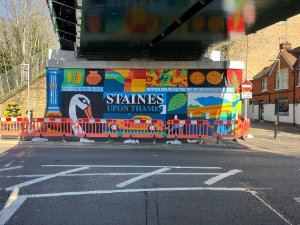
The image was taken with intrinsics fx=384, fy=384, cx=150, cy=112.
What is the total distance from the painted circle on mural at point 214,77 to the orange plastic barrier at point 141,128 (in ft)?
14.4

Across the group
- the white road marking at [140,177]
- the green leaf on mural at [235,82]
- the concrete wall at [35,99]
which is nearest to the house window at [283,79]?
the green leaf on mural at [235,82]

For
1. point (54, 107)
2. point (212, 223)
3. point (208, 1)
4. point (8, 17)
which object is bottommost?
point (212, 223)

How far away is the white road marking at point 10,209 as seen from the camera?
5549 millimetres

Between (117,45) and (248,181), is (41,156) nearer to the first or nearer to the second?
(248,181)

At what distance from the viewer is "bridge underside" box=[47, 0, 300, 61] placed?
436 inches

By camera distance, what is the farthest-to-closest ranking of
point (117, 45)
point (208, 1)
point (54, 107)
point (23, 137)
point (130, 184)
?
1. point (54, 107)
2. point (117, 45)
3. point (23, 137)
4. point (208, 1)
5. point (130, 184)

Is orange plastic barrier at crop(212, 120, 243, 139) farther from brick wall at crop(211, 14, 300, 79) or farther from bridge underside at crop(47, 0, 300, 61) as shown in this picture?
brick wall at crop(211, 14, 300, 79)

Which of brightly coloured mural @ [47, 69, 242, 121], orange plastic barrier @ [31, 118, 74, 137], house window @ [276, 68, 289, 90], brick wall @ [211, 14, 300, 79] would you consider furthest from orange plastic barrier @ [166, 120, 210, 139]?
brick wall @ [211, 14, 300, 79]

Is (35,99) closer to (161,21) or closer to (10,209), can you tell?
(161,21)

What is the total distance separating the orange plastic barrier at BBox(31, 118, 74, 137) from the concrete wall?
9.79 metres

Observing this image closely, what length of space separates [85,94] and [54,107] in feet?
5.85

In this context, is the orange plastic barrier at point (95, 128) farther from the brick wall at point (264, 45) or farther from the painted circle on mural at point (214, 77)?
the brick wall at point (264, 45)

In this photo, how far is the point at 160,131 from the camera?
18.1 m

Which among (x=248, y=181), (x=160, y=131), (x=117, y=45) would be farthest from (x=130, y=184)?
(x=117, y=45)
